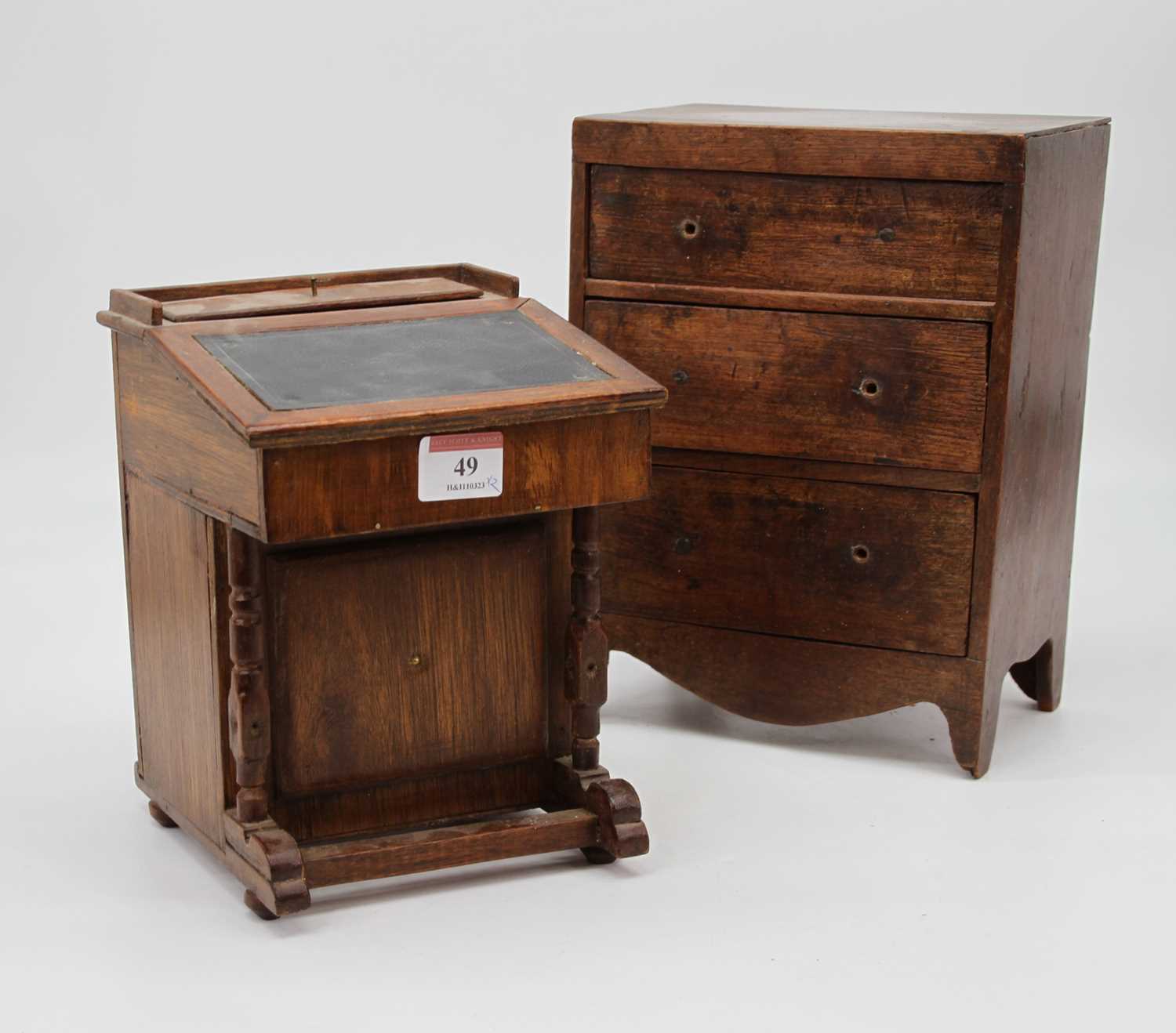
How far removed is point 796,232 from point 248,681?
1.39 meters

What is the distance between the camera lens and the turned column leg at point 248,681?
10.8ft

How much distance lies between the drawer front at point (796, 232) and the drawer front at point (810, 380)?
0.07 meters

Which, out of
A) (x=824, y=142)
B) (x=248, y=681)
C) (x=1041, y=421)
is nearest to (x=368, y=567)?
(x=248, y=681)

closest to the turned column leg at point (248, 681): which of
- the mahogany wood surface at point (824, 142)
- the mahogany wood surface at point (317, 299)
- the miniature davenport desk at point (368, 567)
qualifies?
the miniature davenport desk at point (368, 567)

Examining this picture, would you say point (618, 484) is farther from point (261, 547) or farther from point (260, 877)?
Result: point (260, 877)

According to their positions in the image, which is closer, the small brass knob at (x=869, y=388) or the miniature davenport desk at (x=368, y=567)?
the miniature davenport desk at (x=368, y=567)

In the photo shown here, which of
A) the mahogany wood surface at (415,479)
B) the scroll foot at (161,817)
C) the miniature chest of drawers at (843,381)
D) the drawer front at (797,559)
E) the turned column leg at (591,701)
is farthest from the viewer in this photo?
the drawer front at (797,559)

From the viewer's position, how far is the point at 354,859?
3.40 meters

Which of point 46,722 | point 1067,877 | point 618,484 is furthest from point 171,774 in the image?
point 1067,877

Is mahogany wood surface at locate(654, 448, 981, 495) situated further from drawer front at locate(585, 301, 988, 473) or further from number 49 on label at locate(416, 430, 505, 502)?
number 49 on label at locate(416, 430, 505, 502)

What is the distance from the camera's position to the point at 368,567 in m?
3.46

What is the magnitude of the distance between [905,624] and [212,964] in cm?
153

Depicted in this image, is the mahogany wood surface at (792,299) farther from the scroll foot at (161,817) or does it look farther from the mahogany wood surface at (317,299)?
the scroll foot at (161,817)

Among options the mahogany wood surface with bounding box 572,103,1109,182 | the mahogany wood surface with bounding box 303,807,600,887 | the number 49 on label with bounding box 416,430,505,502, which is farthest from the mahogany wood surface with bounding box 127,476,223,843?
the mahogany wood surface with bounding box 572,103,1109,182
